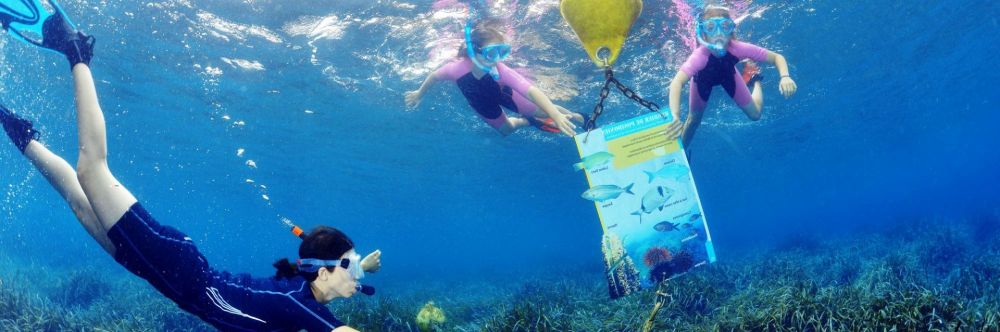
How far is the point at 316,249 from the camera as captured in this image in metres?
3.81

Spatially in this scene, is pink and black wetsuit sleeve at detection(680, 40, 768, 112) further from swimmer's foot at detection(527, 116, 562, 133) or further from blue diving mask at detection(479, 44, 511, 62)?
blue diving mask at detection(479, 44, 511, 62)

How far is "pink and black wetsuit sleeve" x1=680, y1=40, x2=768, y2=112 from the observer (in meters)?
7.72

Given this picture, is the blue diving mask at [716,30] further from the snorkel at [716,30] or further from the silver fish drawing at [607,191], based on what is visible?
the silver fish drawing at [607,191]

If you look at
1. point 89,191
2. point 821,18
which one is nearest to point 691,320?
point 89,191

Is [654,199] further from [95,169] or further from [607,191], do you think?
[95,169]

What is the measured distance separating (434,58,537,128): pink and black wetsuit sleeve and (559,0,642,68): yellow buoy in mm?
3661

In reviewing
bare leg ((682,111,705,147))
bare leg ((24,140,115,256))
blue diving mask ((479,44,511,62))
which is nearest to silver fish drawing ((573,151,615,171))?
blue diving mask ((479,44,511,62))

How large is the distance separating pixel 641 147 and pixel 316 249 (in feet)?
12.0

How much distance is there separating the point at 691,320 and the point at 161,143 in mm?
27632

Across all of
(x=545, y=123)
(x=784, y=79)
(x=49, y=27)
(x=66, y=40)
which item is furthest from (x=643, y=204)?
(x=49, y=27)

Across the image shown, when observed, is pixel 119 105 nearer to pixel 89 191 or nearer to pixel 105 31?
pixel 105 31

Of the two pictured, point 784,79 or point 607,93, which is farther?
point 784,79

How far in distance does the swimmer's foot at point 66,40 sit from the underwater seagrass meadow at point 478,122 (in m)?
4.48

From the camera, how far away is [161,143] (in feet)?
81.5
